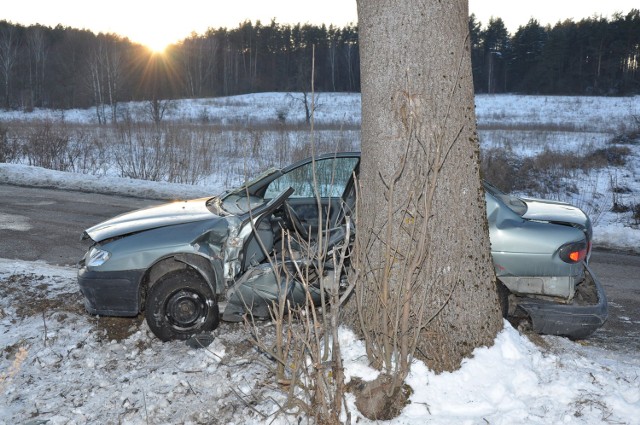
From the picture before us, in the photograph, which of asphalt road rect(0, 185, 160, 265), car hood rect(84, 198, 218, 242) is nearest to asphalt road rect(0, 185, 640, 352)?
asphalt road rect(0, 185, 160, 265)

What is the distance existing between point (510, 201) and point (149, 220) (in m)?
3.49

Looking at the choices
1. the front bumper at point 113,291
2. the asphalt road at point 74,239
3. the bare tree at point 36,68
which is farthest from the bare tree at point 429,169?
the bare tree at point 36,68

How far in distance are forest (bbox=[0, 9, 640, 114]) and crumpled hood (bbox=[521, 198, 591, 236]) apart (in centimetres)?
4620

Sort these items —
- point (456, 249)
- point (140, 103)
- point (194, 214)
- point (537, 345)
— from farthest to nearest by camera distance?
point (140, 103) → point (194, 214) → point (537, 345) → point (456, 249)

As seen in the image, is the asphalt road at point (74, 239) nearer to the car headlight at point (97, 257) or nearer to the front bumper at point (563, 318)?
the front bumper at point (563, 318)

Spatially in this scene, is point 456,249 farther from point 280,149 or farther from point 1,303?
point 280,149

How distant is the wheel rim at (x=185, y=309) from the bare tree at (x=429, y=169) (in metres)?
1.55

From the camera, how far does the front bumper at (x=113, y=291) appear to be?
15.8 feet

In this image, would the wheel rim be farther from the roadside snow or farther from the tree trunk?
the tree trunk

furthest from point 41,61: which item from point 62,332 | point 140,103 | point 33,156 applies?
point 62,332

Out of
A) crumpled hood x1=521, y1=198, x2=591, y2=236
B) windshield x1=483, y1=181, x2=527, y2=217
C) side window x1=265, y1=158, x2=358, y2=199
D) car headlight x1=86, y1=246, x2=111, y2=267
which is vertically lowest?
car headlight x1=86, y1=246, x2=111, y2=267

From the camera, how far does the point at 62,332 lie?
493cm

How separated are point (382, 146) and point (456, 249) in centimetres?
84

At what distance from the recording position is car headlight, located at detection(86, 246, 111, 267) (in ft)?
15.9
